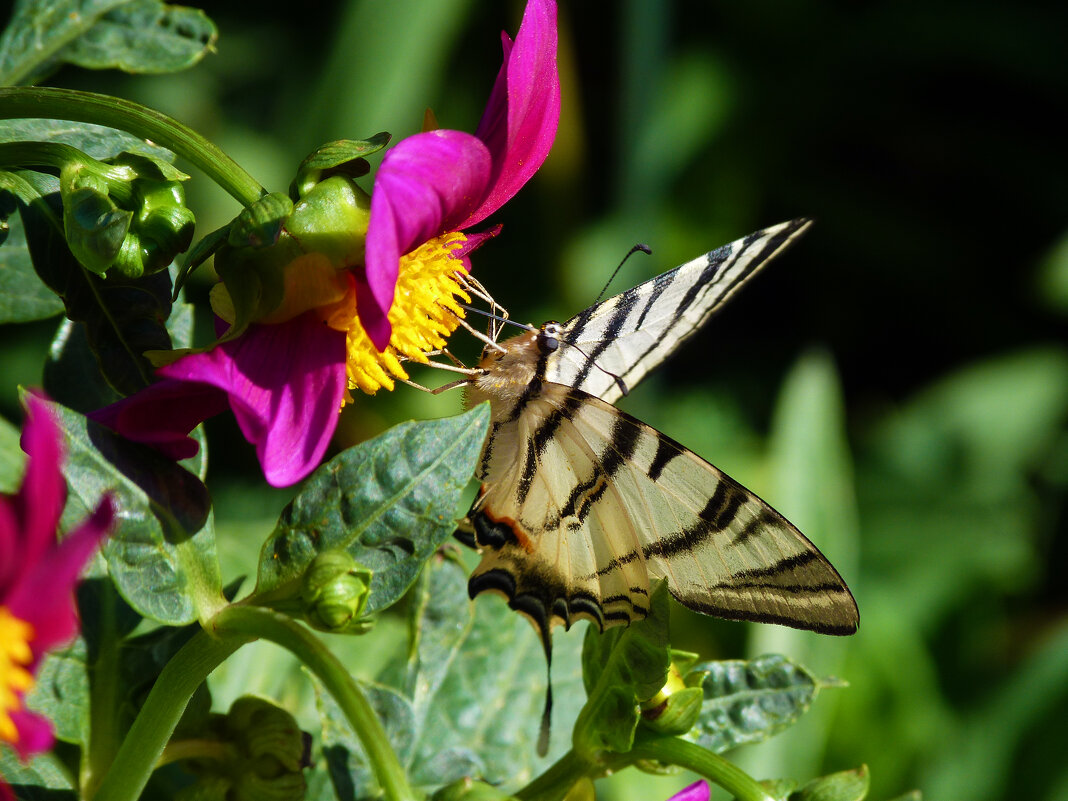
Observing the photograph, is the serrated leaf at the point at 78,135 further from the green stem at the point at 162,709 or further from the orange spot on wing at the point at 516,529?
the orange spot on wing at the point at 516,529

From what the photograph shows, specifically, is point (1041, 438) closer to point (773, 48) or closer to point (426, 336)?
point (773, 48)

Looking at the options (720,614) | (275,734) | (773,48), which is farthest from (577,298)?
(275,734)

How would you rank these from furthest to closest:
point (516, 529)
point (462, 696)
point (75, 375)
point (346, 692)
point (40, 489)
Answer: point (516, 529), point (462, 696), point (75, 375), point (346, 692), point (40, 489)

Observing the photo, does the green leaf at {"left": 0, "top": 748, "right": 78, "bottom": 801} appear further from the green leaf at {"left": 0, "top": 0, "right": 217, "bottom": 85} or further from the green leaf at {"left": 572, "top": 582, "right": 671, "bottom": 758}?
the green leaf at {"left": 0, "top": 0, "right": 217, "bottom": 85}

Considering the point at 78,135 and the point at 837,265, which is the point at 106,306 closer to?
the point at 78,135

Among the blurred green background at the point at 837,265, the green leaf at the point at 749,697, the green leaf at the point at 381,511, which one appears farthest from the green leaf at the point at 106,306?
the blurred green background at the point at 837,265

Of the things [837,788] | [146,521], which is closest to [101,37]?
[146,521]
